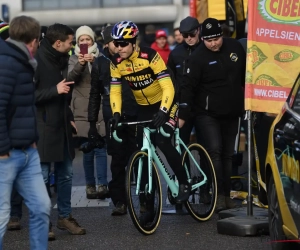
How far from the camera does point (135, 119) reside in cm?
1137

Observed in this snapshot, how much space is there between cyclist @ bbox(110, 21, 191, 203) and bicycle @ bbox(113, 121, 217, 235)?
0.10 metres

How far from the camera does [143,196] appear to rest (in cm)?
1005

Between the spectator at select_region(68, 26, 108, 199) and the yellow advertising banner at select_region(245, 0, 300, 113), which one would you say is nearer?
the yellow advertising banner at select_region(245, 0, 300, 113)

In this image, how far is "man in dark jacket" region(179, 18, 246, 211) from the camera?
37.0 ft

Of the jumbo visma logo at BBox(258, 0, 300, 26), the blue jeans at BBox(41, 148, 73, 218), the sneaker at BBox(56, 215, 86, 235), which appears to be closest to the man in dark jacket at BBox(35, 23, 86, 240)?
the blue jeans at BBox(41, 148, 73, 218)

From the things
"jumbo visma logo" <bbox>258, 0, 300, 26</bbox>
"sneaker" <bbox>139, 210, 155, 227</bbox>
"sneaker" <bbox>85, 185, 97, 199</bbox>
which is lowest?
"sneaker" <bbox>85, 185, 97, 199</bbox>

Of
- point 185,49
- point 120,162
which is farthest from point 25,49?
point 185,49

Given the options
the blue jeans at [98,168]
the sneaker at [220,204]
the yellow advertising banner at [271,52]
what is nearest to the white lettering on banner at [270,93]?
the yellow advertising banner at [271,52]

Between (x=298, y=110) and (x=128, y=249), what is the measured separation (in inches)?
82.5

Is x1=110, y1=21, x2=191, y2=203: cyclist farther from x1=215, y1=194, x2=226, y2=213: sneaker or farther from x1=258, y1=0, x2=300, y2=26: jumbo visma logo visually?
x1=258, y1=0, x2=300, y2=26: jumbo visma logo

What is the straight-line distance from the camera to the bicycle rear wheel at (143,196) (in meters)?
9.88

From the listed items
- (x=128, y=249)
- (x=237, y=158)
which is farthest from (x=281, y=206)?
(x=237, y=158)

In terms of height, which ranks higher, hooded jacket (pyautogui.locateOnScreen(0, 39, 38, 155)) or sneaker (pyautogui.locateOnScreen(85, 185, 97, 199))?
hooded jacket (pyautogui.locateOnScreen(0, 39, 38, 155))

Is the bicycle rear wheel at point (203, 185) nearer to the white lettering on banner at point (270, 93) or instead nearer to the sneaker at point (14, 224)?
the white lettering on banner at point (270, 93)
